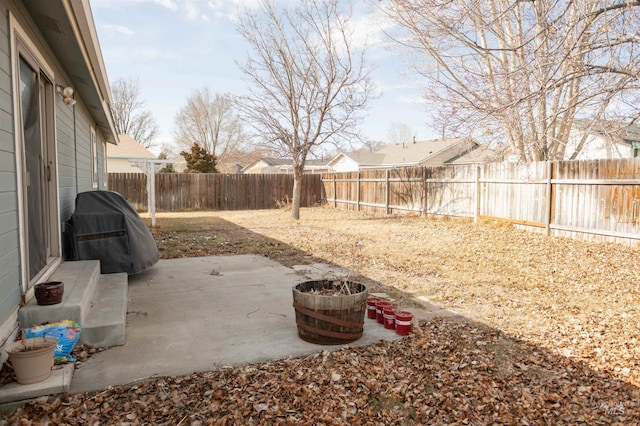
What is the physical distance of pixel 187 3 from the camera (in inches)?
398

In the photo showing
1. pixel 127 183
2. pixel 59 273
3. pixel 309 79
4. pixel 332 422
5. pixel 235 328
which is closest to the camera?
pixel 332 422

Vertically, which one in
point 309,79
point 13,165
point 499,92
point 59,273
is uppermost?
point 309,79

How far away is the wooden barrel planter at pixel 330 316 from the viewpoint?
332cm

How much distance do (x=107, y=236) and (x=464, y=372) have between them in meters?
4.18

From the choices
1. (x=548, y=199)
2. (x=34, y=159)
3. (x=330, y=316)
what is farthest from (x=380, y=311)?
(x=548, y=199)

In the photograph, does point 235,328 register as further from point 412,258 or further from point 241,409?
point 412,258

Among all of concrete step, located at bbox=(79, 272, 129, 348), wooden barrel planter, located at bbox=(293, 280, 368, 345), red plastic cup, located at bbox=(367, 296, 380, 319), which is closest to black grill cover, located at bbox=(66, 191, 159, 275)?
concrete step, located at bbox=(79, 272, 129, 348)

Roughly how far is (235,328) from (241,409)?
1308 mm

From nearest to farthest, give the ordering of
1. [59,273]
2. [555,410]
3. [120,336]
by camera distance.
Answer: [555,410], [120,336], [59,273]

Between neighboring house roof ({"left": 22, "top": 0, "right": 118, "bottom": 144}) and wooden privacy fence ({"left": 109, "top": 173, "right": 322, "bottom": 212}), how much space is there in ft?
38.5

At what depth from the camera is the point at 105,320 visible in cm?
333

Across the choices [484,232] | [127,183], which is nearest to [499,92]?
[484,232]

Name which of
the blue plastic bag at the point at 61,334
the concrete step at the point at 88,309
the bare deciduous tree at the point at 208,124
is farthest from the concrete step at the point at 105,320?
the bare deciduous tree at the point at 208,124

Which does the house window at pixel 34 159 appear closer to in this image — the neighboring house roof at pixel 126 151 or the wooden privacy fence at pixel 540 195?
the wooden privacy fence at pixel 540 195
